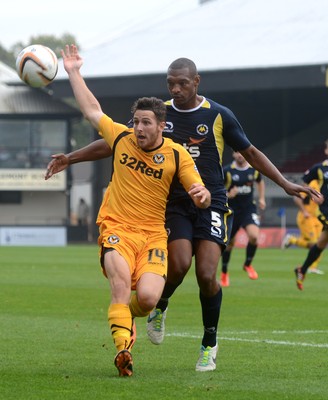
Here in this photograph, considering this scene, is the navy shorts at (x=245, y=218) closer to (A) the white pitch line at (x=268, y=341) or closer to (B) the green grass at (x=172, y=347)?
(B) the green grass at (x=172, y=347)

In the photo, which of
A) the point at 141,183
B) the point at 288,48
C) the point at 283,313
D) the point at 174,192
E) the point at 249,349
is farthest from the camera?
the point at 288,48

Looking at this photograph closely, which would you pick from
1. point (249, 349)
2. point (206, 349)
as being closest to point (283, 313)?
point (249, 349)

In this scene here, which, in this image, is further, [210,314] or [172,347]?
[172,347]

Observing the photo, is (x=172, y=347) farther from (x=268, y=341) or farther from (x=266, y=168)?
(x=266, y=168)

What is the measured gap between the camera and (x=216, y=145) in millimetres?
8859

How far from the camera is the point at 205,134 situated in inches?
347

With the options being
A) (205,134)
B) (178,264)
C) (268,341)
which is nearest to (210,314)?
(178,264)

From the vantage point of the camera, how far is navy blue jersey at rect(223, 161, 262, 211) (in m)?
19.4

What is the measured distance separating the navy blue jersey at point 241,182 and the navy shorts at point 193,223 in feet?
34.7

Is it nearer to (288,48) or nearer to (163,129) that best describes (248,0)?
(288,48)

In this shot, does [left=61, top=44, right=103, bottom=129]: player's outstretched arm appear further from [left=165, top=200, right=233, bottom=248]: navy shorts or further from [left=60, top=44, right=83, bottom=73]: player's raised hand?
[left=165, top=200, right=233, bottom=248]: navy shorts

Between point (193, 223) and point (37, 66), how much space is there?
5.78 ft

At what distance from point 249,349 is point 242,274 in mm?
12668

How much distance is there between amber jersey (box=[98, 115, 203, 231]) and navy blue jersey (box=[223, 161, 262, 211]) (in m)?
11.1
